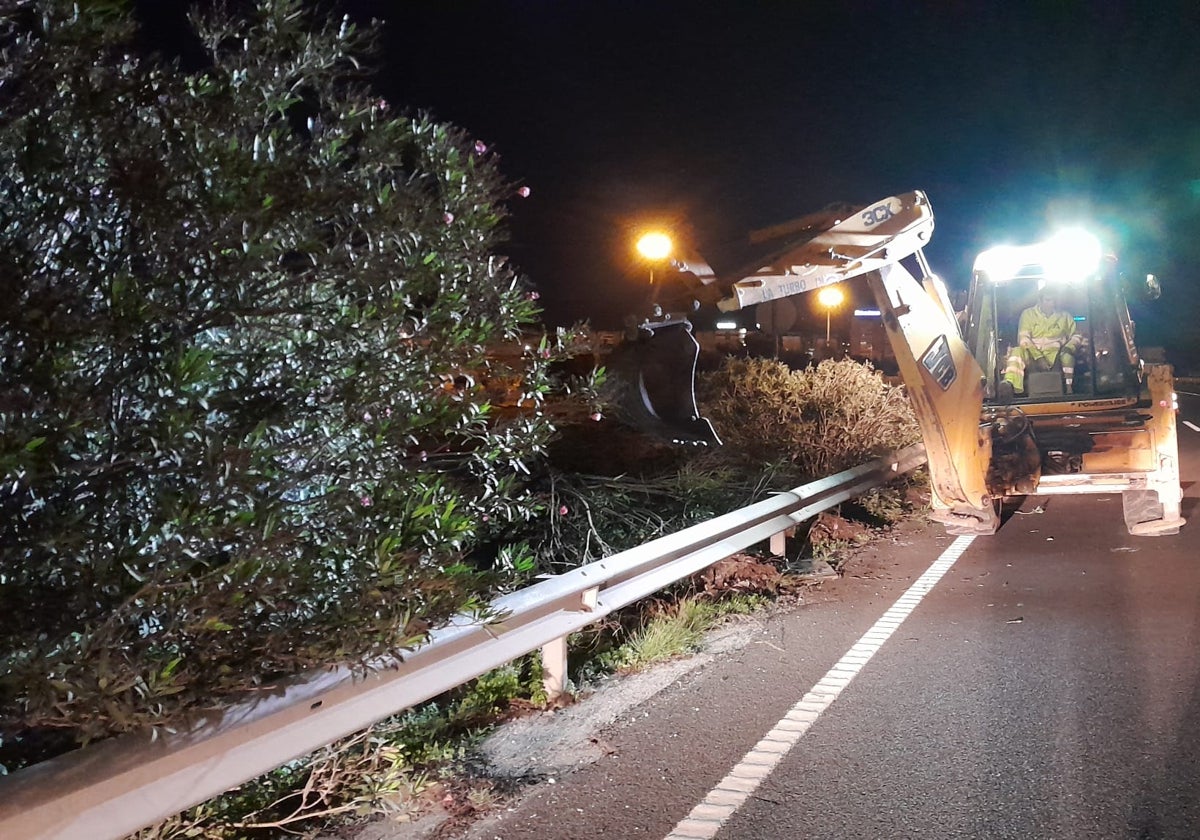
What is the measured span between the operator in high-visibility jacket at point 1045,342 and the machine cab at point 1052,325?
0.01 metres

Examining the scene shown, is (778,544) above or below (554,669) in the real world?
above

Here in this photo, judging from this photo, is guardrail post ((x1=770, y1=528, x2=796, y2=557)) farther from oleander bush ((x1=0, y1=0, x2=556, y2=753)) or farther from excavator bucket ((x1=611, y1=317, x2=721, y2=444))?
oleander bush ((x1=0, y1=0, x2=556, y2=753))

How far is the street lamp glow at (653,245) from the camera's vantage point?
588 centimetres

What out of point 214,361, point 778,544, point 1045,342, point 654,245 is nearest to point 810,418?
point 1045,342

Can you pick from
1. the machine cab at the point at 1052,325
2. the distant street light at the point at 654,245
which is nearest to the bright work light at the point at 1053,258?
the machine cab at the point at 1052,325

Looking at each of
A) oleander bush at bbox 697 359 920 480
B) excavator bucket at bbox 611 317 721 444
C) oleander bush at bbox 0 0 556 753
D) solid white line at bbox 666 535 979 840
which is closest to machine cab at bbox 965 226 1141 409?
oleander bush at bbox 697 359 920 480

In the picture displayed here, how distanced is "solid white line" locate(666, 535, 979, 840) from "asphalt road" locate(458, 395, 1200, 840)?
0.11ft

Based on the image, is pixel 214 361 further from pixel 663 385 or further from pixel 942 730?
pixel 663 385

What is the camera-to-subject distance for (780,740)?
4.68 meters

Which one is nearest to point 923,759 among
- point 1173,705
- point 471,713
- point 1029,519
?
point 1173,705

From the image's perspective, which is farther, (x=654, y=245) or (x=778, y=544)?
(x=778, y=544)

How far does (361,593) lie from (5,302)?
1371mm

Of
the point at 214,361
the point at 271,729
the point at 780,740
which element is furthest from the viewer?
the point at 780,740

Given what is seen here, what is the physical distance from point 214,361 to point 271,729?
1.22 meters
